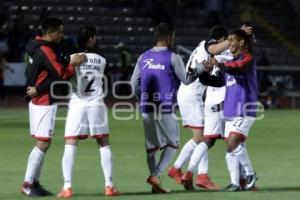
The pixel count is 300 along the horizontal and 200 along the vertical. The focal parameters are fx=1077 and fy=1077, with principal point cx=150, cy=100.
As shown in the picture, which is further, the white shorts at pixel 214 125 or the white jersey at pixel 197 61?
the white jersey at pixel 197 61

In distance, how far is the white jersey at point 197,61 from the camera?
14.7 m

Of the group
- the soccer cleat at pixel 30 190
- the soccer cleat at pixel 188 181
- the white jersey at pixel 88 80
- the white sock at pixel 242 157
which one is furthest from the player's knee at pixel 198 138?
the soccer cleat at pixel 30 190

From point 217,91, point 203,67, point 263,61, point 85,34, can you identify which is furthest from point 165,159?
point 263,61

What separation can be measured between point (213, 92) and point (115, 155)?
183 inches

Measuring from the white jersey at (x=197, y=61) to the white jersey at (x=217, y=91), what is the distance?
0.20 m

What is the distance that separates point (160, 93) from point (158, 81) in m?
0.16

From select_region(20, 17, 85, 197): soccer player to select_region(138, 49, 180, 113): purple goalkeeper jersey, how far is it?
1.25 meters

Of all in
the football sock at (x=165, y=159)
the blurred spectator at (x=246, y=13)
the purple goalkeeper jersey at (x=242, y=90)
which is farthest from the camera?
the blurred spectator at (x=246, y=13)

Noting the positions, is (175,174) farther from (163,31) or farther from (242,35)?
A: (242,35)

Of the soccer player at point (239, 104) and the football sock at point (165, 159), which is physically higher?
the soccer player at point (239, 104)

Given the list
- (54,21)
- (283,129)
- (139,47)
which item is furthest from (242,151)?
(139,47)

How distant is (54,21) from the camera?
13.5 meters

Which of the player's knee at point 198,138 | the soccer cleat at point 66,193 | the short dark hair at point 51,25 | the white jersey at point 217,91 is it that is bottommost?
the soccer cleat at point 66,193

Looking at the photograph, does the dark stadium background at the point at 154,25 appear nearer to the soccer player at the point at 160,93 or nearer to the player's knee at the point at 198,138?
the player's knee at the point at 198,138
